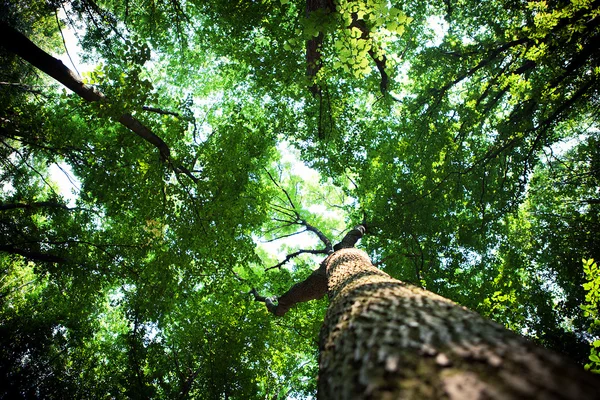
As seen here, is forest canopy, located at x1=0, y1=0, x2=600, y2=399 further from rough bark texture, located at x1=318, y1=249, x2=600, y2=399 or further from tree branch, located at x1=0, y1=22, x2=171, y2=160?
rough bark texture, located at x1=318, y1=249, x2=600, y2=399

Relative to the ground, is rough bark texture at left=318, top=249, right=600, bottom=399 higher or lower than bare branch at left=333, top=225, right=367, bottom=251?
lower

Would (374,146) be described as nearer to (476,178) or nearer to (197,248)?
(476,178)

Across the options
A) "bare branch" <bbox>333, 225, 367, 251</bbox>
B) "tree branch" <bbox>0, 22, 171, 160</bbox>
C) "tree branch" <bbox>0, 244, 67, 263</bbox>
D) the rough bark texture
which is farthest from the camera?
"bare branch" <bbox>333, 225, 367, 251</bbox>

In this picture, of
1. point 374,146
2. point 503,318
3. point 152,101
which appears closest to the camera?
point 152,101

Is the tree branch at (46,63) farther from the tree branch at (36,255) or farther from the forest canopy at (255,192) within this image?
the tree branch at (36,255)

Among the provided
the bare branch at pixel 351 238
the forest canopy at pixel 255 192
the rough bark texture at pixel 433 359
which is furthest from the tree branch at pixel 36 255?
the rough bark texture at pixel 433 359

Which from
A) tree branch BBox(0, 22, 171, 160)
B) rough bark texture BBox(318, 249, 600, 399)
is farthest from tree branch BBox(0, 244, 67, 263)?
rough bark texture BBox(318, 249, 600, 399)

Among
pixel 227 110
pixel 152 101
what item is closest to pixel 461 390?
pixel 152 101

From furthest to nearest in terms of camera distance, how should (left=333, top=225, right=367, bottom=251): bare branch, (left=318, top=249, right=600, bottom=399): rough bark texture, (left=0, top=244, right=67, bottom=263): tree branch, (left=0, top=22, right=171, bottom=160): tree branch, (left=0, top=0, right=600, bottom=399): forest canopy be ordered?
(left=333, top=225, right=367, bottom=251): bare branch < (left=0, top=244, right=67, bottom=263): tree branch < (left=0, top=0, right=600, bottom=399): forest canopy < (left=0, top=22, right=171, bottom=160): tree branch < (left=318, top=249, right=600, bottom=399): rough bark texture

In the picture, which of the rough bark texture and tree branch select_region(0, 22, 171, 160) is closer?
the rough bark texture

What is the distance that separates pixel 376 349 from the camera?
1559 mm

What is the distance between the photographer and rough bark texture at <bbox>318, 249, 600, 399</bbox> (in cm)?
101

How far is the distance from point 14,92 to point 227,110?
21.3ft

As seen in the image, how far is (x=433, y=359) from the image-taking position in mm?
1279
